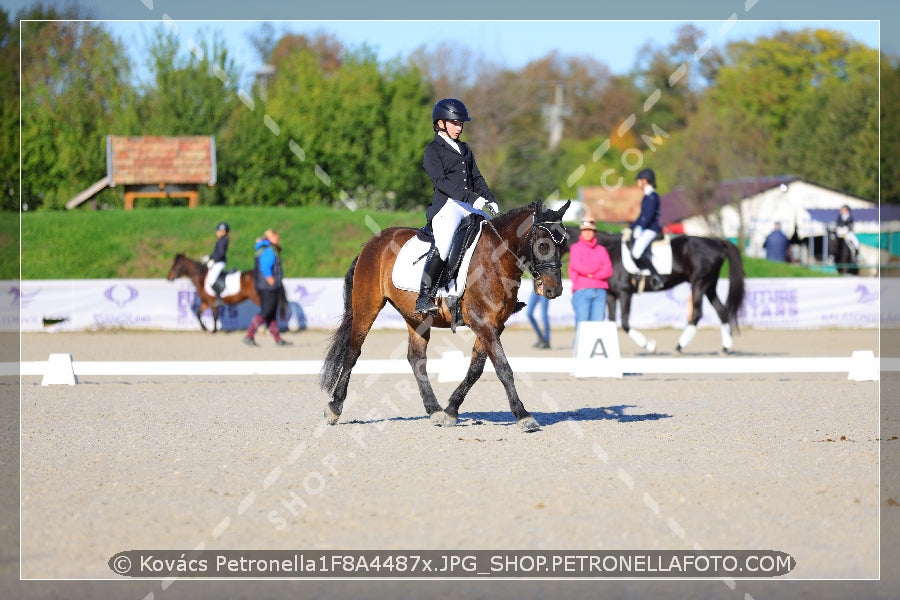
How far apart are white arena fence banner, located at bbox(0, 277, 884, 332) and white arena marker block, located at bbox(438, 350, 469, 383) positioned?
41.0 feet

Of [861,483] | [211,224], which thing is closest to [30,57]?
[211,224]

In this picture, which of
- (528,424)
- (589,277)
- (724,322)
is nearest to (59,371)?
(589,277)

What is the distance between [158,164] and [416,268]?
3226cm

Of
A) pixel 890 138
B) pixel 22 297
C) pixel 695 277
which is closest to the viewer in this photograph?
pixel 695 277

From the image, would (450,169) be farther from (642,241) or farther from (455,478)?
(642,241)

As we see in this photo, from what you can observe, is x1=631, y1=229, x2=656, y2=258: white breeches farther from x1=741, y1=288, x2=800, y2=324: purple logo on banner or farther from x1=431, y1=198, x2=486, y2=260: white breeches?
x1=431, y1=198, x2=486, y2=260: white breeches

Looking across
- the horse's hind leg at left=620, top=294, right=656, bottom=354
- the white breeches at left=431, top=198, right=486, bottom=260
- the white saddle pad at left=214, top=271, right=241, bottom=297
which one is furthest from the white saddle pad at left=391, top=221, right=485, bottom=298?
the white saddle pad at left=214, top=271, right=241, bottom=297

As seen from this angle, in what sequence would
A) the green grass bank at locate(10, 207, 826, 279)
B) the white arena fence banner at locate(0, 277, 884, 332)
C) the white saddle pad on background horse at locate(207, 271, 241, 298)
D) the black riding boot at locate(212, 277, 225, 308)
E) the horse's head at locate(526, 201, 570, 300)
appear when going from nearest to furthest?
the horse's head at locate(526, 201, 570, 300), the white saddle pad on background horse at locate(207, 271, 241, 298), the black riding boot at locate(212, 277, 225, 308), the white arena fence banner at locate(0, 277, 884, 332), the green grass bank at locate(10, 207, 826, 279)

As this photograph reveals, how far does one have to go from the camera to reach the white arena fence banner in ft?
93.6

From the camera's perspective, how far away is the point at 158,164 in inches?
1635

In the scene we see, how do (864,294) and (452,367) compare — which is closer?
(452,367)

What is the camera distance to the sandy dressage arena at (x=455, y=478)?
245 inches

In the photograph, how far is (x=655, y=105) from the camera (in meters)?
75.7

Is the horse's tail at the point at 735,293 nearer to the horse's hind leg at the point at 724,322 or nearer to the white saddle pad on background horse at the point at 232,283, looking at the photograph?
the horse's hind leg at the point at 724,322
